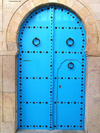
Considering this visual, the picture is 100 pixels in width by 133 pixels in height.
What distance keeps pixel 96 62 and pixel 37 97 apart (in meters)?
1.46

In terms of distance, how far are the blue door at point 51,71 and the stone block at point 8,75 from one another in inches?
8.1

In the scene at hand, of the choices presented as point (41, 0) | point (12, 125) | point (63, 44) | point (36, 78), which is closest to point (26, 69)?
point (36, 78)

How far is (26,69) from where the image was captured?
320 cm

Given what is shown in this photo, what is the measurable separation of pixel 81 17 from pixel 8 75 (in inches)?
74.7

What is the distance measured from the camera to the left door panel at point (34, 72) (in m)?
3.14

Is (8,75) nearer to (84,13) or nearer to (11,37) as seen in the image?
(11,37)

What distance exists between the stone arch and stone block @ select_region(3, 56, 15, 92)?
417mm

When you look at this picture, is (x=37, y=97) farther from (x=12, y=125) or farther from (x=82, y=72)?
(x=82, y=72)

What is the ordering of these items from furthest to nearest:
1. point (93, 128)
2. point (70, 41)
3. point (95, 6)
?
point (70, 41) → point (93, 128) → point (95, 6)

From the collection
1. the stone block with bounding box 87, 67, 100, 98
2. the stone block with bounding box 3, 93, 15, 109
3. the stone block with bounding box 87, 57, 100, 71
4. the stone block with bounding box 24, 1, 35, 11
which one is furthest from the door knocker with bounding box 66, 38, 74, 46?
Result: the stone block with bounding box 3, 93, 15, 109

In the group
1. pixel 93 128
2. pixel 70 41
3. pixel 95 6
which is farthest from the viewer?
pixel 70 41

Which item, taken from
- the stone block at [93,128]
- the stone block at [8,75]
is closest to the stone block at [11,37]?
the stone block at [8,75]

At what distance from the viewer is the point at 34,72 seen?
10.5 ft

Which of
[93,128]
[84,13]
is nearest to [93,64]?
[84,13]
